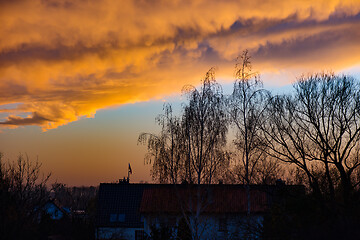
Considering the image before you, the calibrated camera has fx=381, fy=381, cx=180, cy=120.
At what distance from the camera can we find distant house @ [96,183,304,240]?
33.1m

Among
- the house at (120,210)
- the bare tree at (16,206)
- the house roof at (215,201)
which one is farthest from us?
the house at (120,210)

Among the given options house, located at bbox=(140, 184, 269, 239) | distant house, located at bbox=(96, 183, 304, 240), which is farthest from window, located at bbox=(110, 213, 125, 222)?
house, located at bbox=(140, 184, 269, 239)

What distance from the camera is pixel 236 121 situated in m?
26.2

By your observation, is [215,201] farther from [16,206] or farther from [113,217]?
[16,206]

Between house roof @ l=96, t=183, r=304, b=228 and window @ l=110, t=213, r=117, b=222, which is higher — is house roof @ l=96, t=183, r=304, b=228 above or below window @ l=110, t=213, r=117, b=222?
above

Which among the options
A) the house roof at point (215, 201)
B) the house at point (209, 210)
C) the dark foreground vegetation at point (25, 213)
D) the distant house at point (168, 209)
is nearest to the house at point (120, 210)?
the distant house at point (168, 209)

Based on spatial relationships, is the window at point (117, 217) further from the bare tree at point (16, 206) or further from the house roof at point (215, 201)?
the bare tree at point (16, 206)

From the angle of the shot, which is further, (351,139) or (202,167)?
(202,167)

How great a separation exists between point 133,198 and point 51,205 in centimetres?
1885

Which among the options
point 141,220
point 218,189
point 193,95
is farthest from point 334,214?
point 141,220

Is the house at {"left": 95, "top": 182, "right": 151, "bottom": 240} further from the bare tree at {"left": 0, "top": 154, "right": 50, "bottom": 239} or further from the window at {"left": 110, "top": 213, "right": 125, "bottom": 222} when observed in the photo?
the bare tree at {"left": 0, "top": 154, "right": 50, "bottom": 239}

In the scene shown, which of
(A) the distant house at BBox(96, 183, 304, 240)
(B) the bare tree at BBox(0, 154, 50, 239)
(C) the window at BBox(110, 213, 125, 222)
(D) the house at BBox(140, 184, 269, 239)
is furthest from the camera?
(C) the window at BBox(110, 213, 125, 222)

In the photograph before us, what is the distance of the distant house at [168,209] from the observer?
33.1m

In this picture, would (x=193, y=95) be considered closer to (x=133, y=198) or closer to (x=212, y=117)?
(x=212, y=117)
